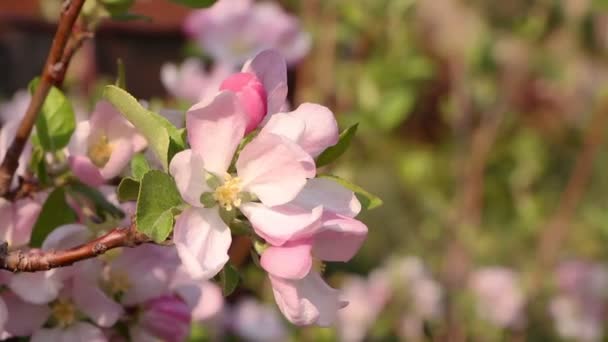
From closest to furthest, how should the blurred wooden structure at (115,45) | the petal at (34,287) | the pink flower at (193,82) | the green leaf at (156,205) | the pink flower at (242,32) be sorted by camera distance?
the green leaf at (156,205), the petal at (34,287), the pink flower at (193,82), the pink flower at (242,32), the blurred wooden structure at (115,45)

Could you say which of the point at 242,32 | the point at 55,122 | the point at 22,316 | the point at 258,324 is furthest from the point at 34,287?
the point at 258,324

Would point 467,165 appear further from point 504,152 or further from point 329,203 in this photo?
point 329,203

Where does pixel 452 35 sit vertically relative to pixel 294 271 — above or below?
below

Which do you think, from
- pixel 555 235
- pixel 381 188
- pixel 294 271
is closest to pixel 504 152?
pixel 555 235

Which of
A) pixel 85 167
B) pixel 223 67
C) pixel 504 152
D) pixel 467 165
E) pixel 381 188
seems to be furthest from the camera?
pixel 381 188

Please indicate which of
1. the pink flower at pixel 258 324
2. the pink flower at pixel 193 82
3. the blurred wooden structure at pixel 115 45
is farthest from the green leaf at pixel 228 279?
the blurred wooden structure at pixel 115 45

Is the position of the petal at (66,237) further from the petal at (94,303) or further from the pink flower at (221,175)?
the pink flower at (221,175)
